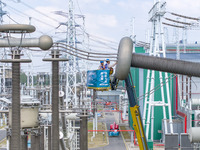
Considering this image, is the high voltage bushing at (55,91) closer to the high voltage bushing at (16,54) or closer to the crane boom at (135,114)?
the high voltage bushing at (16,54)

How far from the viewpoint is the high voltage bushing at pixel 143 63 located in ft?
16.1

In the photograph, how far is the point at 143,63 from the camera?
16.9ft

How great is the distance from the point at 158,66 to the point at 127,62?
599 millimetres

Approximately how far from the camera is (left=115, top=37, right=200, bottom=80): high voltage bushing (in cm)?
489

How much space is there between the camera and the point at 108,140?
32.8 meters

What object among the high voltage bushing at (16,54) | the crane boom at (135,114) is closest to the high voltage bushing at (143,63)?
the crane boom at (135,114)

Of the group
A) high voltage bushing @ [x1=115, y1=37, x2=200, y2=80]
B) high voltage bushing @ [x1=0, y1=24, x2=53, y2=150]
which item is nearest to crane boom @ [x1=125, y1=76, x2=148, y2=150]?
high voltage bushing @ [x1=0, y1=24, x2=53, y2=150]

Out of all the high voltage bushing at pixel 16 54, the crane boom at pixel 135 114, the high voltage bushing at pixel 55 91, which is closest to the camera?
the high voltage bushing at pixel 16 54

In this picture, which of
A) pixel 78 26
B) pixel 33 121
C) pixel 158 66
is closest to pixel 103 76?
pixel 33 121

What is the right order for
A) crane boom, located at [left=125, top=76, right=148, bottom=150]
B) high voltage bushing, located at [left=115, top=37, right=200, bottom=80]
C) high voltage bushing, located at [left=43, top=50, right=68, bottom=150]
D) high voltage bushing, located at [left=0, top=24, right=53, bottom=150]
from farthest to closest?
1. high voltage bushing, located at [left=43, top=50, right=68, bottom=150]
2. crane boom, located at [left=125, top=76, right=148, bottom=150]
3. high voltage bushing, located at [left=0, top=24, right=53, bottom=150]
4. high voltage bushing, located at [left=115, top=37, right=200, bottom=80]

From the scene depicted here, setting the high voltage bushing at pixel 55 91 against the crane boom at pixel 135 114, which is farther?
the high voltage bushing at pixel 55 91

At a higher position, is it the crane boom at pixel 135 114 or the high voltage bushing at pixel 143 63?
the high voltage bushing at pixel 143 63

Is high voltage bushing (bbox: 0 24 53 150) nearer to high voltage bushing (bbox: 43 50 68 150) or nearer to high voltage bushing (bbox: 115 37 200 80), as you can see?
high voltage bushing (bbox: 43 50 68 150)

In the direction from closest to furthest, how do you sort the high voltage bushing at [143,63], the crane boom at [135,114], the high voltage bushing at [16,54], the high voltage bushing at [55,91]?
the high voltage bushing at [143,63] < the high voltage bushing at [16,54] < the crane boom at [135,114] < the high voltage bushing at [55,91]
